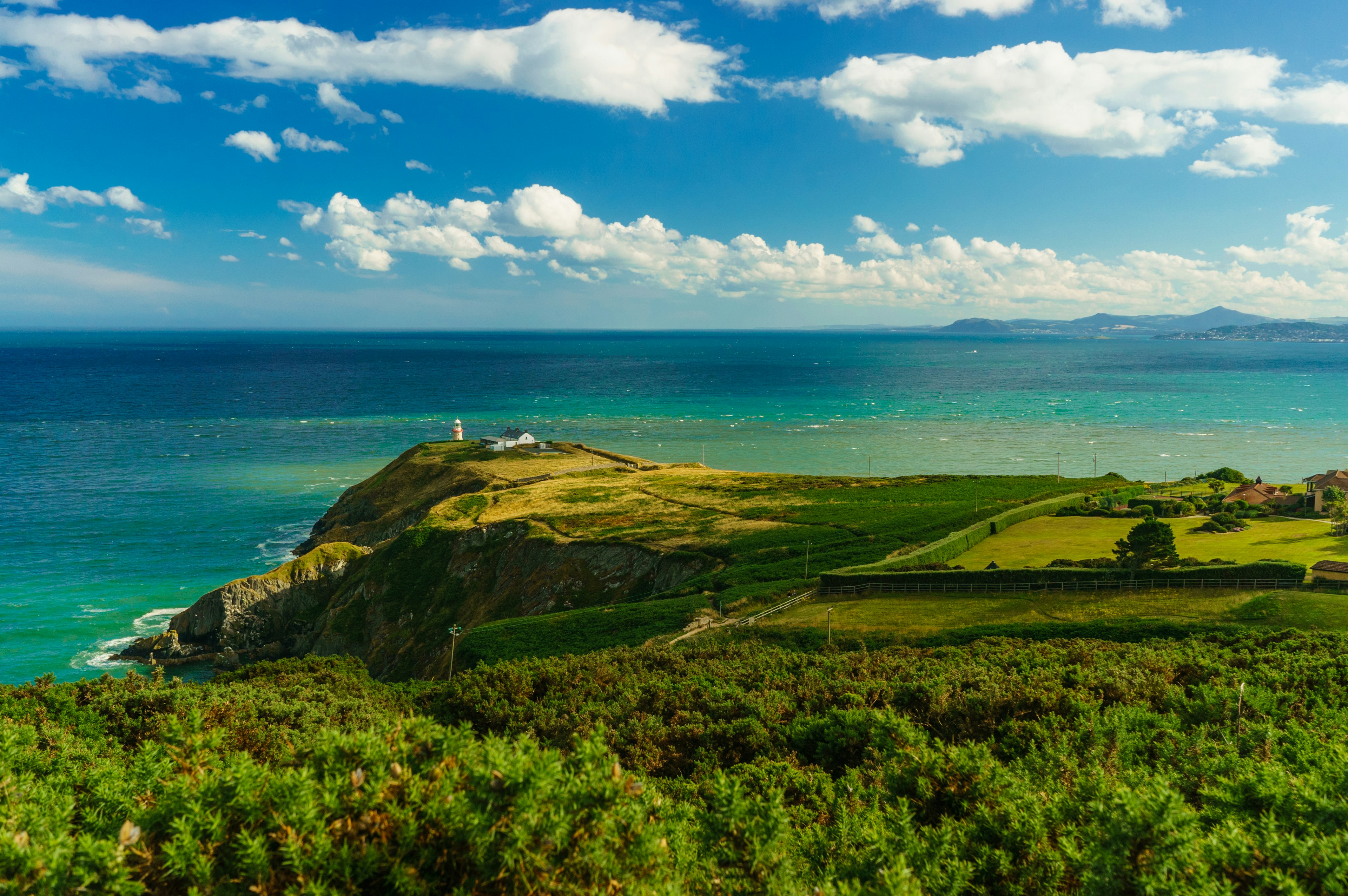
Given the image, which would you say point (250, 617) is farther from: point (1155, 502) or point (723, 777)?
point (1155, 502)

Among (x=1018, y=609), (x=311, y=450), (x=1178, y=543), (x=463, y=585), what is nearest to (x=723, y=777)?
(x=1018, y=609)

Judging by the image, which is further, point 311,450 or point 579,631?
point 311,450

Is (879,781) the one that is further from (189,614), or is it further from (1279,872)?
(189,614)

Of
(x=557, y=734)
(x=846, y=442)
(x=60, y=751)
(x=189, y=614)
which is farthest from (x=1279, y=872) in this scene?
(x=846, y=442)

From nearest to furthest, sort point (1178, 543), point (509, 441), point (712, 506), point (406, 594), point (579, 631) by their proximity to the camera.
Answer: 1. point (579, 631)
2. point (1178, 543)
3. point (406, 594)
4. point (712, 506)
5. point (509, 441)

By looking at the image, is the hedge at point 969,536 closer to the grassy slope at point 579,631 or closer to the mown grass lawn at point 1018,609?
the mown grass lawn at point 1018,609
